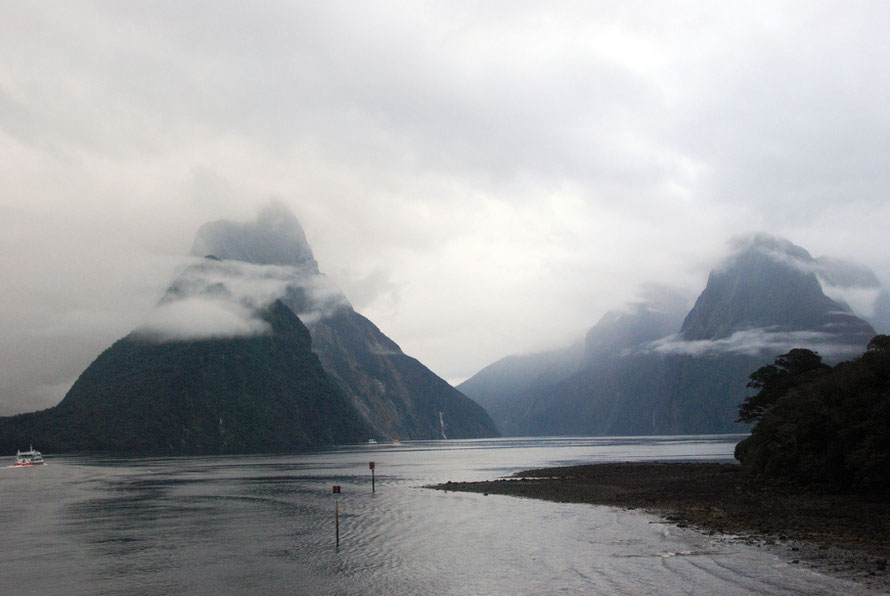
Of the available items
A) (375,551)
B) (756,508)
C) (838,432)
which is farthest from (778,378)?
(375,551)

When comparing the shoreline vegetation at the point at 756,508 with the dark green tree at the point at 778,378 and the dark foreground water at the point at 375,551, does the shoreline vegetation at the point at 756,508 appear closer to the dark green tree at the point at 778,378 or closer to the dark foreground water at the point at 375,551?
the dark foreground water at the point at 375,551

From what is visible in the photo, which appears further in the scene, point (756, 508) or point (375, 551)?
point (756, 508)

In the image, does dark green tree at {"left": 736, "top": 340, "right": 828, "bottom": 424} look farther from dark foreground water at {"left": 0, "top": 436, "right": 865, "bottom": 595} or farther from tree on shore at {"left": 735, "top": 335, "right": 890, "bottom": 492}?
dark foreground water at {"left": 0, "top": 436, "right": 865, "bottom": 595}

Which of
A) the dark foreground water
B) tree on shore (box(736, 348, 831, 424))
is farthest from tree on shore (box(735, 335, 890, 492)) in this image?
tree on shore (box(736, 348, 831, 424))

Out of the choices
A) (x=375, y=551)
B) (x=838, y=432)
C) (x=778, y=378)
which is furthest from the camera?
(x=778, y=378)

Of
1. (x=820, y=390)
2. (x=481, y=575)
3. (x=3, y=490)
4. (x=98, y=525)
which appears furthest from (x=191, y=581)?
(x=3, y=490)

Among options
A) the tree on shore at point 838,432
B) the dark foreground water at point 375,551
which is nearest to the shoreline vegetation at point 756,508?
the tree on shore at point 838,432

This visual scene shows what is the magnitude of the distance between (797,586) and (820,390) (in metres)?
34.3

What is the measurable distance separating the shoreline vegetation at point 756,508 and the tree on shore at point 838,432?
5.06 feet

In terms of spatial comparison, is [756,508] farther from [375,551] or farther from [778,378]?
[778,378]

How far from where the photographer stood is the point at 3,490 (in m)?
80.8

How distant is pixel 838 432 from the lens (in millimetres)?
47594

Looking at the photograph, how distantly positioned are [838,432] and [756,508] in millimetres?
9939

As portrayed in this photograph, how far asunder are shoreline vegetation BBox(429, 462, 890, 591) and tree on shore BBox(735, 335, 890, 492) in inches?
60.7
